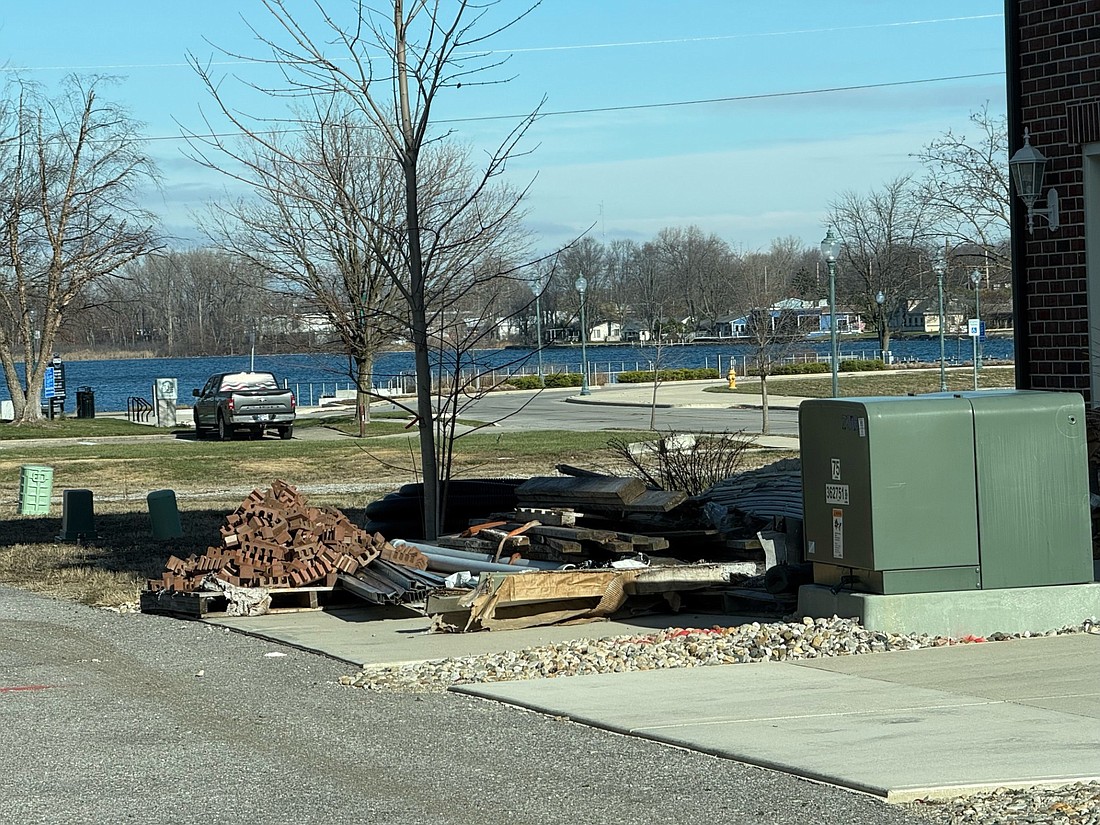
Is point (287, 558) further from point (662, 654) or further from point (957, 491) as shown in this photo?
point (957, 491)

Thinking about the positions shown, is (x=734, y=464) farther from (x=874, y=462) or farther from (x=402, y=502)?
(x=874, y=462)

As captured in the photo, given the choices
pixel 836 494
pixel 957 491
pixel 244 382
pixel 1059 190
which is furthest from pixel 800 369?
pixel 957 491

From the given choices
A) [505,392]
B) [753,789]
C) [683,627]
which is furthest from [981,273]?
[753,789]

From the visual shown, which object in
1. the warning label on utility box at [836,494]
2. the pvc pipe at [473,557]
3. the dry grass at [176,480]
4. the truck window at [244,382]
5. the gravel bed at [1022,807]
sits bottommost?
the dry grass at [176,480]

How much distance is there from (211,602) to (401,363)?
8219 centimetres

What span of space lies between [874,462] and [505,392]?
5750 cm

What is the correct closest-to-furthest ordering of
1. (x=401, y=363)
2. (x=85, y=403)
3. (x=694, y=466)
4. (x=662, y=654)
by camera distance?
(x=662, y=654), (x=694, y=466), (x=85, y=403), (x=401, y=363)

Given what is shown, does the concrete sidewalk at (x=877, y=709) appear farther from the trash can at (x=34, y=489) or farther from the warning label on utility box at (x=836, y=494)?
the trash can at (x=34, y=489)

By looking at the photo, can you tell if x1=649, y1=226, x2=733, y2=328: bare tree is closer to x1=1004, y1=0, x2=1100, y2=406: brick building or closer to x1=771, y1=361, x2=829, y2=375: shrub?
x1=771, y1=361, x2=829, y2=375: shrub

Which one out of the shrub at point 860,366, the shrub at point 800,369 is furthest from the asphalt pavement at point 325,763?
the shrub at point 860,366

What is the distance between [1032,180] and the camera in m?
13.0

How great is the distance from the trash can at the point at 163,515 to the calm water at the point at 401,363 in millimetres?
47958

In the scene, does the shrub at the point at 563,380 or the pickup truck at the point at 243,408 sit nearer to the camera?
the pickup truck at the point at 243,408

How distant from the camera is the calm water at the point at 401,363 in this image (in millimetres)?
83812
